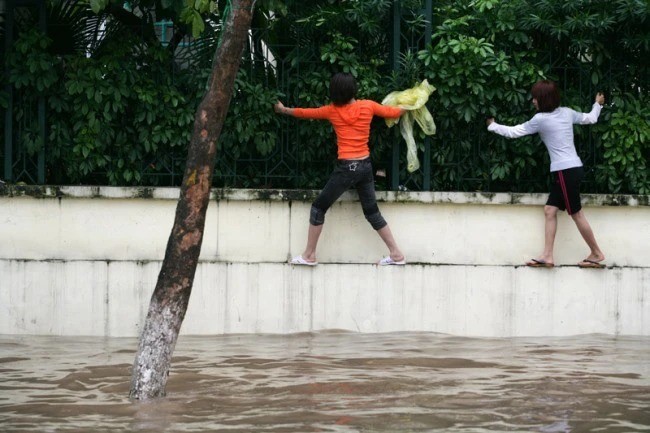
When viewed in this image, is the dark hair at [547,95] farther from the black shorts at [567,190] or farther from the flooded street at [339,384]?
the flooded street at [339,384]

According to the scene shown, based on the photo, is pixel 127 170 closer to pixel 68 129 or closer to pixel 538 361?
pixel 68 129

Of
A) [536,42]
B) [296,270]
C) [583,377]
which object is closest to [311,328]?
[296,270]

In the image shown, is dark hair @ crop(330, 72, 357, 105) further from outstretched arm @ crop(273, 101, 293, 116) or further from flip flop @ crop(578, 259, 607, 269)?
flip flop @ crop(578, 259, 607, 269)

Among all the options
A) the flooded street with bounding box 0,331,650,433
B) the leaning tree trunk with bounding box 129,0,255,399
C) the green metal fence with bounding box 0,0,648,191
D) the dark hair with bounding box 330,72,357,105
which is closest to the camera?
the flooded street with bounding box 0,331,650,433

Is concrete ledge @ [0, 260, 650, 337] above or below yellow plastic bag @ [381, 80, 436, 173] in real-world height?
below

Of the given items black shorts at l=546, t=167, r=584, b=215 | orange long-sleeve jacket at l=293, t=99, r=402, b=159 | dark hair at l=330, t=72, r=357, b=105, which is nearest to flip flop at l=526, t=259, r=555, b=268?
black shorts at l=546, t=167, r=584, b=215

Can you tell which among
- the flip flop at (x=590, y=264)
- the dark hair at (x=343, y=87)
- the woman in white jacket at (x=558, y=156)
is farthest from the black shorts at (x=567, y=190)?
the dark hair at (x=343, y=87)

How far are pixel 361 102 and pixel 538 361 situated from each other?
2.59 meters

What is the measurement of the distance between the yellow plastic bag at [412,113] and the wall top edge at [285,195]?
1.19ft

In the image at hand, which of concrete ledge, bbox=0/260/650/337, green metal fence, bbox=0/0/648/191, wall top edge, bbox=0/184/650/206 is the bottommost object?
concrete ledge, bbox=0/260/650/337

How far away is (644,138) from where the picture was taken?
33.0 feet

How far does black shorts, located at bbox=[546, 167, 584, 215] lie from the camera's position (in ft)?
32.0

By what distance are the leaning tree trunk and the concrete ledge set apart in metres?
2.58

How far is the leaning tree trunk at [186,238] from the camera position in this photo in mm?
7215
